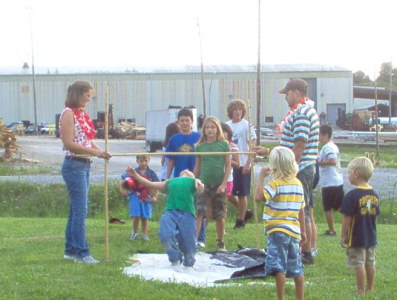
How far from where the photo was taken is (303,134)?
25.8ft

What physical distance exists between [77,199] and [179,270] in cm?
135

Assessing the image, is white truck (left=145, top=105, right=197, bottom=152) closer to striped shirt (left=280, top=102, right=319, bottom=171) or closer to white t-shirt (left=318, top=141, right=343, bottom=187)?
white t-shirt (left=318, top=141, right=343, bottom=187)

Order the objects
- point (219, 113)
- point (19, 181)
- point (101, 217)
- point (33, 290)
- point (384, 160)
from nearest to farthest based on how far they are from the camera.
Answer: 1. point (33, 290)
2. point (101, 217)
3. point (19, 181)
4. point (384, 160)
5. point (219, 113)

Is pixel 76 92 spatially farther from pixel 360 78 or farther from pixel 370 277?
pixel 360 78

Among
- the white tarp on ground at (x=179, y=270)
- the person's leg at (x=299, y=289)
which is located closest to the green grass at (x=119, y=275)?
the white tarp on ground at (x=179, y=270)

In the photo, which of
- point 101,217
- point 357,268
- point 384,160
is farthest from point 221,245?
point 384,160

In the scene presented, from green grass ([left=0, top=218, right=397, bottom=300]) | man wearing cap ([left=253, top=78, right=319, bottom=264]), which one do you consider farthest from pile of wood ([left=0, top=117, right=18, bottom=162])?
Answer: man wearing cap ([left=253, top=78, right=319, bottom=264])

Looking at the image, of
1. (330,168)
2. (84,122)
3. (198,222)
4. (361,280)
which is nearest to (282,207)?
(361,280)

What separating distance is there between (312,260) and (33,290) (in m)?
3.17

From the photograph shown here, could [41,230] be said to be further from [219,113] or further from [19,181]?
[219,113]

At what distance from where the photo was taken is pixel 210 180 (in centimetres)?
953

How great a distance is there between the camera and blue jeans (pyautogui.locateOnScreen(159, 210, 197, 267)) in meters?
8.03

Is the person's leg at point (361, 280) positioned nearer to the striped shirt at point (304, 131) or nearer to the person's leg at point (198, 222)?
the striped shirt at point (304, 131)

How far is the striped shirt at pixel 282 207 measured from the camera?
246 inches
